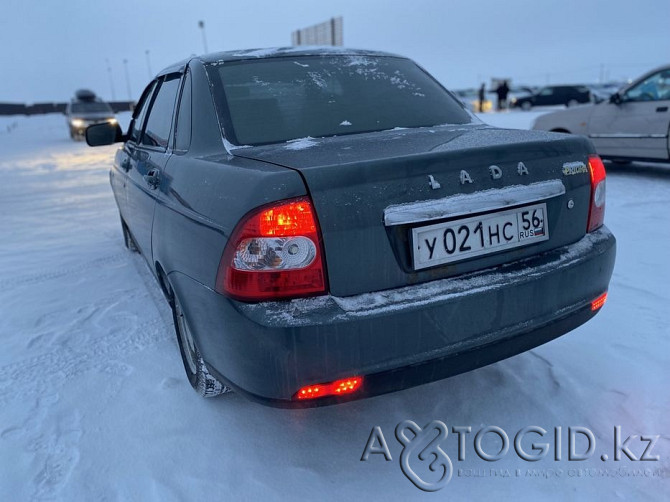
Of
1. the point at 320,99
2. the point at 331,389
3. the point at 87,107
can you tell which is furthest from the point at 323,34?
the point at 331,389

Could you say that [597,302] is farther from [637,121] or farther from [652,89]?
[652,89]

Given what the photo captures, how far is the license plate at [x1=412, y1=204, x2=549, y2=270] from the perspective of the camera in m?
1.71

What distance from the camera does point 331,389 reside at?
1.65m

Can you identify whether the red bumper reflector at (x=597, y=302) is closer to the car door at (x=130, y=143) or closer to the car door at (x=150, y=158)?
the car door at (x=150, y=158)

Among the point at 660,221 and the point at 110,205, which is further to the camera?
the point at 110,205

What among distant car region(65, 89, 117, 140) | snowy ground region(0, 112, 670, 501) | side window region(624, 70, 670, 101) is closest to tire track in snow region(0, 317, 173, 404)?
snowy ground region(0, 112, 670, 501)

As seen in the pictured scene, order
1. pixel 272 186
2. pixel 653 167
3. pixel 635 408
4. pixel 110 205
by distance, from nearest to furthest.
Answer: pixel 272 186 < pixel 635 408 < pixel 110 205 < pixel 653 167

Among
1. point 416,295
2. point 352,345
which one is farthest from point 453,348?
point 352,345

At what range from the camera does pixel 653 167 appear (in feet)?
25.2

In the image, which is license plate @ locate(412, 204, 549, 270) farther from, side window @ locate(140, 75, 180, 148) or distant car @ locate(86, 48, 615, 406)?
side window @ locate(140, 75, 180, 148)

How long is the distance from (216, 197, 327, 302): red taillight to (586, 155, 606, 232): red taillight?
4.13ft

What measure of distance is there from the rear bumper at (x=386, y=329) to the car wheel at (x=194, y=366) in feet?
1.03

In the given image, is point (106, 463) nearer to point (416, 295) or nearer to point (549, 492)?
point (416, 295)

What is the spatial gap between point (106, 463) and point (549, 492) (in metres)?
1.65
